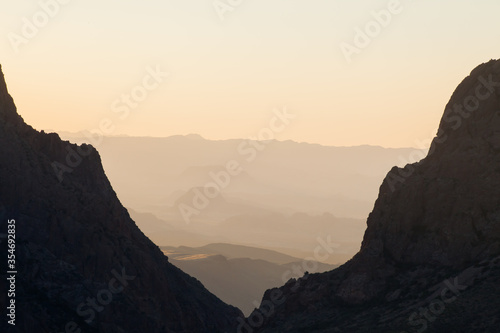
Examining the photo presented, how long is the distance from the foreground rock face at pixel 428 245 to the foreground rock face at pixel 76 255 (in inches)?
548

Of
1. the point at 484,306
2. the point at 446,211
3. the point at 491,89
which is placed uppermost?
the point at 491,89

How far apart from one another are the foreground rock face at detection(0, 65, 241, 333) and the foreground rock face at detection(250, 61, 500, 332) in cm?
1392

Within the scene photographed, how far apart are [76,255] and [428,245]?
41.8m

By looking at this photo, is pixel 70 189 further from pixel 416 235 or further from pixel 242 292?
pixel 242 292

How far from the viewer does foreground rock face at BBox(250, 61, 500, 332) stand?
7381 cm

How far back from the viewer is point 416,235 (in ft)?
272

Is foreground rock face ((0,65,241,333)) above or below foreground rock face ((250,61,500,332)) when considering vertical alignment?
above

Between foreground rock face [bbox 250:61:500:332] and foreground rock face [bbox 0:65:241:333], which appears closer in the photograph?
foreground rock face [bbox 250:61:500:332]

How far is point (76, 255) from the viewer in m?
89.7

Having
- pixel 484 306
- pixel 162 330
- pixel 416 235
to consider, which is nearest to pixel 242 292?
pixel 162 330

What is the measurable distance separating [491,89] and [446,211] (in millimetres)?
14655

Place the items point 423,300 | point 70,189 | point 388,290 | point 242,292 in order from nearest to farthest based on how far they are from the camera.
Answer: point 423,300, point 388,290, point 70,189, point 242,292

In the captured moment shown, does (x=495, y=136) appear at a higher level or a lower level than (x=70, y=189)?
lower

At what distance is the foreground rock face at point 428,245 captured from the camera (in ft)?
242
